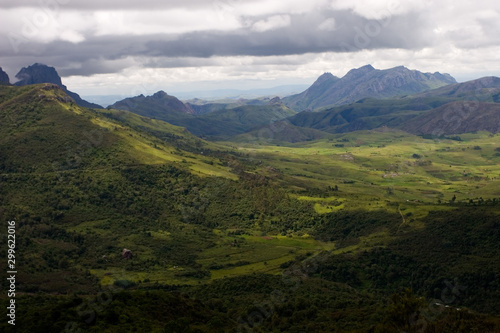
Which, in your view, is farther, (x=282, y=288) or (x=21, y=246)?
(x=21, y=246)

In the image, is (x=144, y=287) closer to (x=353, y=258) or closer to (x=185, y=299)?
(x=185, y=299)

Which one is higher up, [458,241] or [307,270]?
[458,241]

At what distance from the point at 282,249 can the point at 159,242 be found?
54021mm

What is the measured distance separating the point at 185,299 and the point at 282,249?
85329 millimetres

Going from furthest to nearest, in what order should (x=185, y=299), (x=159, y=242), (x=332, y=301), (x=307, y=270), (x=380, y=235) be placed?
(x=159, y=242) → (x=380, y=235) → (x=307, y=270) → (x=332, y=301) → (x=185, y=299)

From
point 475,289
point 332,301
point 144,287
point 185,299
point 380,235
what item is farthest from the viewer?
point 380,235

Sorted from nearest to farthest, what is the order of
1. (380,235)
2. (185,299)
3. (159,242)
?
(185,299) < (380,235) < (159,242)

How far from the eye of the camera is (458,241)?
153 meters

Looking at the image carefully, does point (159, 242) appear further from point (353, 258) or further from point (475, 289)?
point (475, 289)

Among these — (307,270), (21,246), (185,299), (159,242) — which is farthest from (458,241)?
(21,246)

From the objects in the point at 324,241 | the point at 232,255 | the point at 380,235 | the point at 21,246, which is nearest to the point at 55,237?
the point at 21,246

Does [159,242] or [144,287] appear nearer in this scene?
[144,287]

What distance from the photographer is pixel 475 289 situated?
12750cm

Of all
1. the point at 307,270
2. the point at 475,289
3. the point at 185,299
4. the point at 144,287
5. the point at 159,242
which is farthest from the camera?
the point at 159,242
